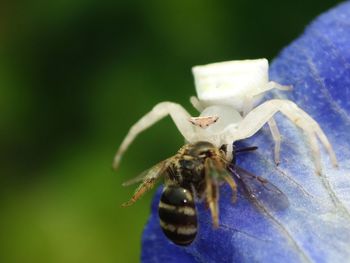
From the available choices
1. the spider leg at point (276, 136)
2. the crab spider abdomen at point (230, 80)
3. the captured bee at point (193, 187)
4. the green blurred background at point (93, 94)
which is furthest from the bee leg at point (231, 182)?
the green blurred background at point (93, 94)

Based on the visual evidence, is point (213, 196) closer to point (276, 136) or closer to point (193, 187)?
point (193, 187)

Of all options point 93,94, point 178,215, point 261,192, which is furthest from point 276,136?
point 93,94

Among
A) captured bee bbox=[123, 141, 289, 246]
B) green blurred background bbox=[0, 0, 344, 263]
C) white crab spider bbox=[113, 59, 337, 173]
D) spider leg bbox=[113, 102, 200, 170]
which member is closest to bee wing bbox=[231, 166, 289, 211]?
captured bee bbox=[123, 141, 289, 246]

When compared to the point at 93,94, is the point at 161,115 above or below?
above

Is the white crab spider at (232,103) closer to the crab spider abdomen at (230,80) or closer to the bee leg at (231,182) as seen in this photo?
the crab spider abdomen at (230,80)

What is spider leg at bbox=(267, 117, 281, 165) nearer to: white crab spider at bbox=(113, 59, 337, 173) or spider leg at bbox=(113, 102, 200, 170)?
white crab spider at bbox=(113, 59, 337, 173)
